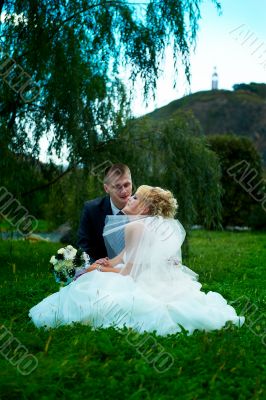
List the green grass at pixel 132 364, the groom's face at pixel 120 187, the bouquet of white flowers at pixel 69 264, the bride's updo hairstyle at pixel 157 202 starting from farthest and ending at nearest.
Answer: the groom's face at pixel 120 187, the bouquet of white flowers at pixel 69 264, the bride's updo hairstyle at pixel 157 202, the green grass at pixel 132 364

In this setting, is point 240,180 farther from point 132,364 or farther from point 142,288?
point 132,364

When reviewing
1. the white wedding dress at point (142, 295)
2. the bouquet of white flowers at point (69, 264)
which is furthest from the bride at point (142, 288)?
the bouquet of white flowers at point (69, 264)

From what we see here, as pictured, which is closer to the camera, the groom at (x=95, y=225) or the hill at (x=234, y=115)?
the groom at (x=95, y=225)

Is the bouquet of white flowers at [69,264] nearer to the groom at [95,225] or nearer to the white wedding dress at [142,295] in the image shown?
the white wedding dress at [142,295]

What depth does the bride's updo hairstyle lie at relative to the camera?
579 centimetres

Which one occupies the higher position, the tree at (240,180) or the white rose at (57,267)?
the tree at (240,180)

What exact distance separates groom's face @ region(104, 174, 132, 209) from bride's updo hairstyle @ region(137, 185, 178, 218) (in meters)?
0.84

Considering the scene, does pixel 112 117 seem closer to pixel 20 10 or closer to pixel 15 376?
pixel 20 10

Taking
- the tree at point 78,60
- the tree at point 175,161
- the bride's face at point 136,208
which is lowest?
the bride's face at point 136,208

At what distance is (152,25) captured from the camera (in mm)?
9398

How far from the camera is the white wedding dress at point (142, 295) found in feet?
17.0

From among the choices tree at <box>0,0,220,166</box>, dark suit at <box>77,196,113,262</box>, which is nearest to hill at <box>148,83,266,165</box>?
tree at <box>0,0,220,166</box>

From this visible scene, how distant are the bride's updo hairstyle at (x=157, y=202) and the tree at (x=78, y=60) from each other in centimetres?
347

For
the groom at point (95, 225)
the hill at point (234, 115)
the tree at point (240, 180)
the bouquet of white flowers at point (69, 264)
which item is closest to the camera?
the bouquet of white flowers at point (69, 264)
